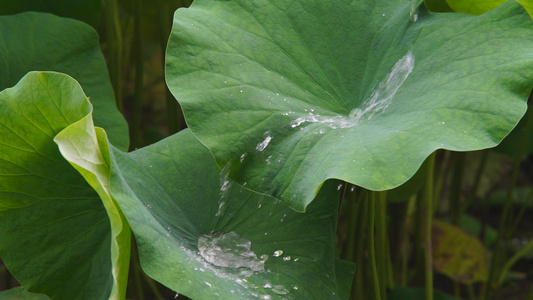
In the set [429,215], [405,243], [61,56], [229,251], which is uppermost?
[61,56]

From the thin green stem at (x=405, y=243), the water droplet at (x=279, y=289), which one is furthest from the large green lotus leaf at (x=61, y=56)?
the thin green stem at (x=405, y=243)

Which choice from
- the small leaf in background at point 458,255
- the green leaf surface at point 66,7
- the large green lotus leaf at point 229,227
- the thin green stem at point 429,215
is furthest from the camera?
the small leaf in background at point 458,255

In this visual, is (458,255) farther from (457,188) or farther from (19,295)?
(19,295)

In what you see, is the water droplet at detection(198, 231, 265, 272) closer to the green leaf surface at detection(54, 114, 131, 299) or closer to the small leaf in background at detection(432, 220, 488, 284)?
the green leaf surface at detection(54, 114, 131, 299)

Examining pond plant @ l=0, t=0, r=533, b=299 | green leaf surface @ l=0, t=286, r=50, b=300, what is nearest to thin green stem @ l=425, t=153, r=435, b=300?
pond plant @ l=0, t=0, r=533, b=299

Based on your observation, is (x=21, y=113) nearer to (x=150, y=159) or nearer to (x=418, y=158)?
(x=150, y=159)

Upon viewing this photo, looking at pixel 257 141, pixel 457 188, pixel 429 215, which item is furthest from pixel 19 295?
pixel 457 188

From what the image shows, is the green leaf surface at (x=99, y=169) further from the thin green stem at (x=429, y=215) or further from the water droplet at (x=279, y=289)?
the thin green stem at (x=429, y=215)
